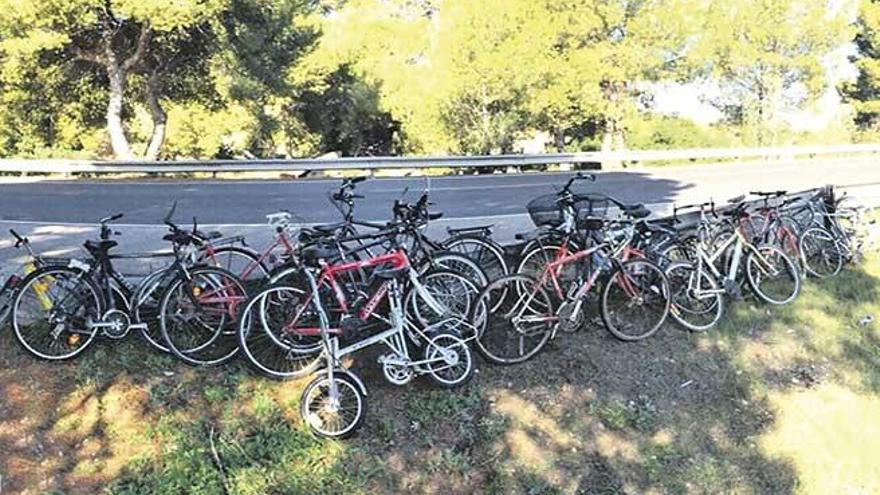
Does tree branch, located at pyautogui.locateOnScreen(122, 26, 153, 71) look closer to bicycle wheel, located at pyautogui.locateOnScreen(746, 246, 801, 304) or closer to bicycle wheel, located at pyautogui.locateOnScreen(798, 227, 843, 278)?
bicycle wheel, located at pyautogui.locateOnScreen(798, 227, 843, 278)

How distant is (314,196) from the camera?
13914 millimetres

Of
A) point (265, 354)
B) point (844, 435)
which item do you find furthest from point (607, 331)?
Answer: point (265, 354)

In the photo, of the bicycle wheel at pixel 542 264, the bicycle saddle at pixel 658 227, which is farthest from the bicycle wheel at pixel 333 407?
the bicycle saddle at pixel 658 227

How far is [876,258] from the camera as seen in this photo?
905cm

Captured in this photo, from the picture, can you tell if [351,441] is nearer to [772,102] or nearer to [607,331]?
[607,331]

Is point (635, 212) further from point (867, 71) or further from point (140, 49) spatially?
point (867, 71)

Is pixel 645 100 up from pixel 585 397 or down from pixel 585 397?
up

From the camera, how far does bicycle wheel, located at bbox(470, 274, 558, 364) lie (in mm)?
6113

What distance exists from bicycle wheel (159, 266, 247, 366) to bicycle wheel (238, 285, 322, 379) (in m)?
0.19

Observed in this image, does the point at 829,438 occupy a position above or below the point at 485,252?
below

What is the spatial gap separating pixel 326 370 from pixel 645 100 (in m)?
28.9

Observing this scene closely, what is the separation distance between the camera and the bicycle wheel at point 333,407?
529 centimetres

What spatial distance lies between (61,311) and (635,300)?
4.80 m

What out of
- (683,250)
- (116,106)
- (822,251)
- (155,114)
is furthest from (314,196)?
(155,114)
